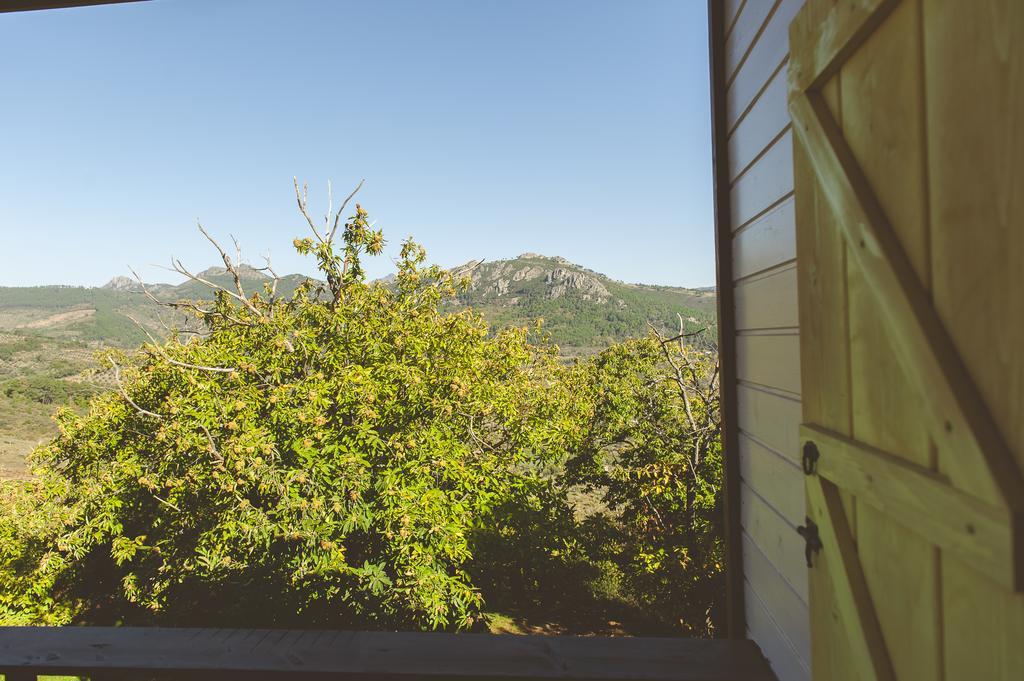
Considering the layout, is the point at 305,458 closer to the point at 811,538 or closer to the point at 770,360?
the point at 770,360

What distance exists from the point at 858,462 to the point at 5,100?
63.6 feet

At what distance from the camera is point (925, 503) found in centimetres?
61

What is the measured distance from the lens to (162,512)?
19.7 feet

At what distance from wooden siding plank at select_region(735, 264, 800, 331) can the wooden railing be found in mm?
829

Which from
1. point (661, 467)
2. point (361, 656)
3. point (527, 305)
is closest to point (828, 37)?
point (361, 656)

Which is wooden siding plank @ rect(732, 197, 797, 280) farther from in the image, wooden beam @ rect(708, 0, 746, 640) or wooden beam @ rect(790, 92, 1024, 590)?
wooden beam @ rect(790, 92, 1024, 590)

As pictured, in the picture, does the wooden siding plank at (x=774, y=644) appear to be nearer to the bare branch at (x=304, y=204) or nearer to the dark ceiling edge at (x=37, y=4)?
the dark ceiling edge at (x=37, y=4)

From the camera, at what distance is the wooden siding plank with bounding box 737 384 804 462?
1122mm

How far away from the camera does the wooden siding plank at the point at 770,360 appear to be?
112 centimetres

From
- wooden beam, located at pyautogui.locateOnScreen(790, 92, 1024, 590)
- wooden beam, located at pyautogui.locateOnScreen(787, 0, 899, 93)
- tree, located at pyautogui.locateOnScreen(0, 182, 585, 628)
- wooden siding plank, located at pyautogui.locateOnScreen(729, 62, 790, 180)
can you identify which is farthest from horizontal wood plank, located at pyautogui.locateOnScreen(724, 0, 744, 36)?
tree, located at pyautogui.locateOnScreen(0, 182, 585, 628)

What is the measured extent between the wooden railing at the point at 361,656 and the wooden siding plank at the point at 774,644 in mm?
37

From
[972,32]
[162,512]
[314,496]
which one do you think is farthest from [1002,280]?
[162,512]

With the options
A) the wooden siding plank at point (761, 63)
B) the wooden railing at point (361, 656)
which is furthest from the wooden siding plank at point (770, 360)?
the wooden railing at point (361, 656)

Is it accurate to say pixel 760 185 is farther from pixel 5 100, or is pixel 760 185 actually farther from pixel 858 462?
pixel 5 100
